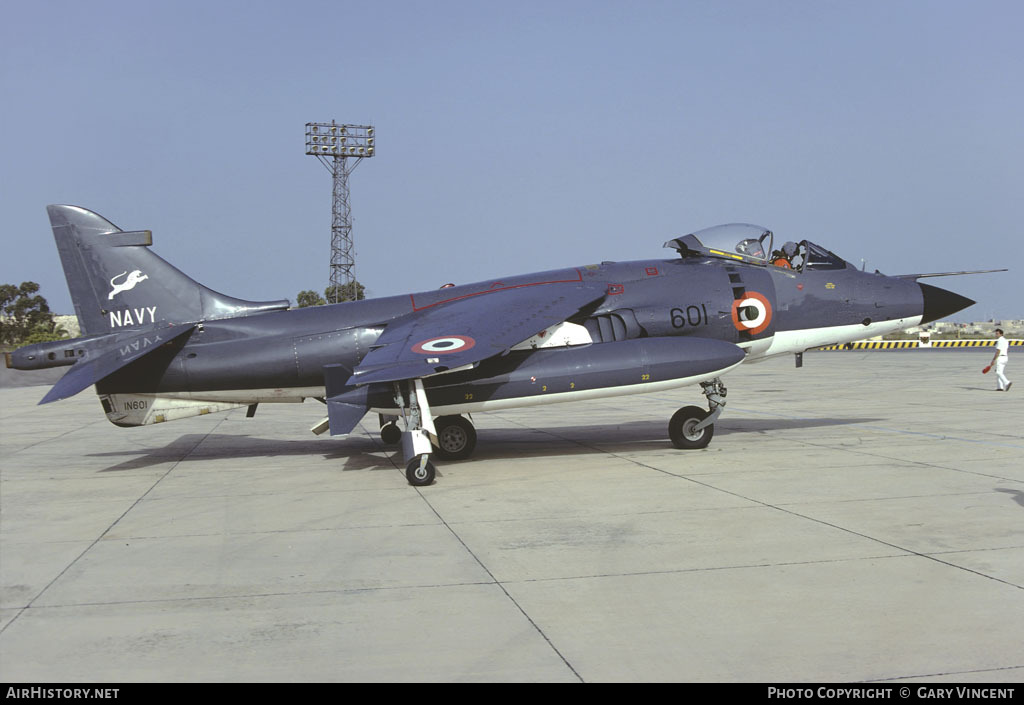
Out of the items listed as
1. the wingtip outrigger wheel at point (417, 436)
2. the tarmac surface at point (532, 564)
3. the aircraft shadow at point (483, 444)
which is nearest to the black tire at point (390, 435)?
the aircraft shadow at point (483, 444)

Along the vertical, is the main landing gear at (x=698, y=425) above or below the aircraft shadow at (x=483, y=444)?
above

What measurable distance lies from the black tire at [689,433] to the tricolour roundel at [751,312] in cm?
141

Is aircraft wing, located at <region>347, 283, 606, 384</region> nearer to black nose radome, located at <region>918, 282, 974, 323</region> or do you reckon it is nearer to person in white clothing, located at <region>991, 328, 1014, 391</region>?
black nose radome, located at <region>918, 282, 974, 323</region>

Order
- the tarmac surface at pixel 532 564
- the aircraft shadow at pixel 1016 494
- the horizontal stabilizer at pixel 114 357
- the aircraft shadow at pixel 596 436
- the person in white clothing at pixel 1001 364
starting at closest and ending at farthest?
the tarmac surface at pixel 532 564 → the aircraft shadow at pixel 1016 494 → the horizontal stabilizer at pixel 114 357 → the aircraft shadow at pixel 596 436 → the person in white clothing at pixel 1001 364

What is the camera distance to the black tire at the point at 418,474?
34.4 feet

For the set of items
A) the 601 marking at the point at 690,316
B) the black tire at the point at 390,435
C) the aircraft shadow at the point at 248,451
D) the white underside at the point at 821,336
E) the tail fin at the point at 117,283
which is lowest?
the aircraft shadow at the point at 248,451

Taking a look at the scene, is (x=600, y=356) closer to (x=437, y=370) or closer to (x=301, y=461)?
(x=437, y=370)

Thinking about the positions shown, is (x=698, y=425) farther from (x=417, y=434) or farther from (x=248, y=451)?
(x=248, y=451)

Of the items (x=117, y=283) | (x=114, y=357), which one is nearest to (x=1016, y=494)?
(x=114, y=357)

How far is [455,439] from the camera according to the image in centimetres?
1277

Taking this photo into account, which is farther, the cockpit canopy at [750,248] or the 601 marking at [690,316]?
the cockpit canopy at [750,248]

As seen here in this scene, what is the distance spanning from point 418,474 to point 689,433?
440 cm

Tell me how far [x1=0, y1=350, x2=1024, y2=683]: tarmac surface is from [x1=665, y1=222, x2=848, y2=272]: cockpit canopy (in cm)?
275

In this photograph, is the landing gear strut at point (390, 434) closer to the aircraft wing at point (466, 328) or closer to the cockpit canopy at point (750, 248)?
the aircraft wing at point (466, 328)
